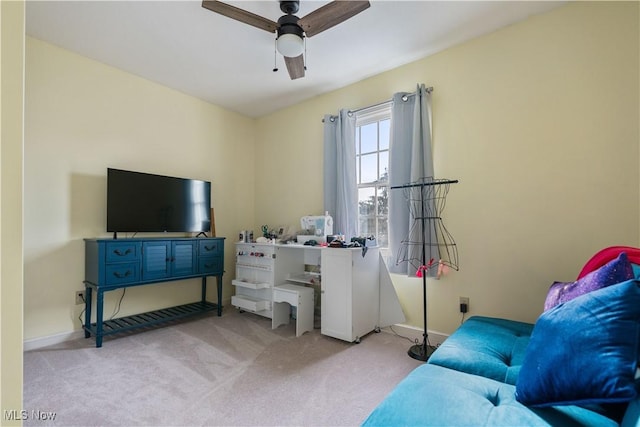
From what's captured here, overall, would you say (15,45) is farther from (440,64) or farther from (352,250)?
(440,64)

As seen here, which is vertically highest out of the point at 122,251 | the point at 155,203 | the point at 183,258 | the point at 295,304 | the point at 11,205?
the point at 155,203

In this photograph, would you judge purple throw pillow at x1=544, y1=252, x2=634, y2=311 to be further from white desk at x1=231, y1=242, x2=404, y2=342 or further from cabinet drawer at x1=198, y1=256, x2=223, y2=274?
cabinet drawer at x1=198, y1=256, x2=223, y2=274

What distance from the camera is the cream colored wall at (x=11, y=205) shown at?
592 mm

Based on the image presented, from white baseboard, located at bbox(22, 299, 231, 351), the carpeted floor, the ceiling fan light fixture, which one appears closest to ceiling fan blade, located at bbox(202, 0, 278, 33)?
the ceiling fan light fixture

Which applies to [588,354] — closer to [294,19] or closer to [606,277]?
[606,277]

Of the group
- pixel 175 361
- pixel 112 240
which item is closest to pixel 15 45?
pixel 175 361

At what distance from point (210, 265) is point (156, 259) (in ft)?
2.06

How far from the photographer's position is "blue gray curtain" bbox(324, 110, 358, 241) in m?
3.31

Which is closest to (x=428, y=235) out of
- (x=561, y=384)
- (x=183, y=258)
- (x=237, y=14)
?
(x=561, y=384)

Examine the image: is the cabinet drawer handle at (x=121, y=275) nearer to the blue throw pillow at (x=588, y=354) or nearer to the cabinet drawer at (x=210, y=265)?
the cabinet drawer at (x=210, y=265)

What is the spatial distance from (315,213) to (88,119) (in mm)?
2546

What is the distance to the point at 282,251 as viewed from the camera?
11.1 feet

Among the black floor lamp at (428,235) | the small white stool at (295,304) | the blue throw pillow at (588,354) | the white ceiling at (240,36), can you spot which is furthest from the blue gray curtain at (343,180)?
the blue throw pillow at (588,354)

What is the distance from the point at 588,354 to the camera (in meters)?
0.92
